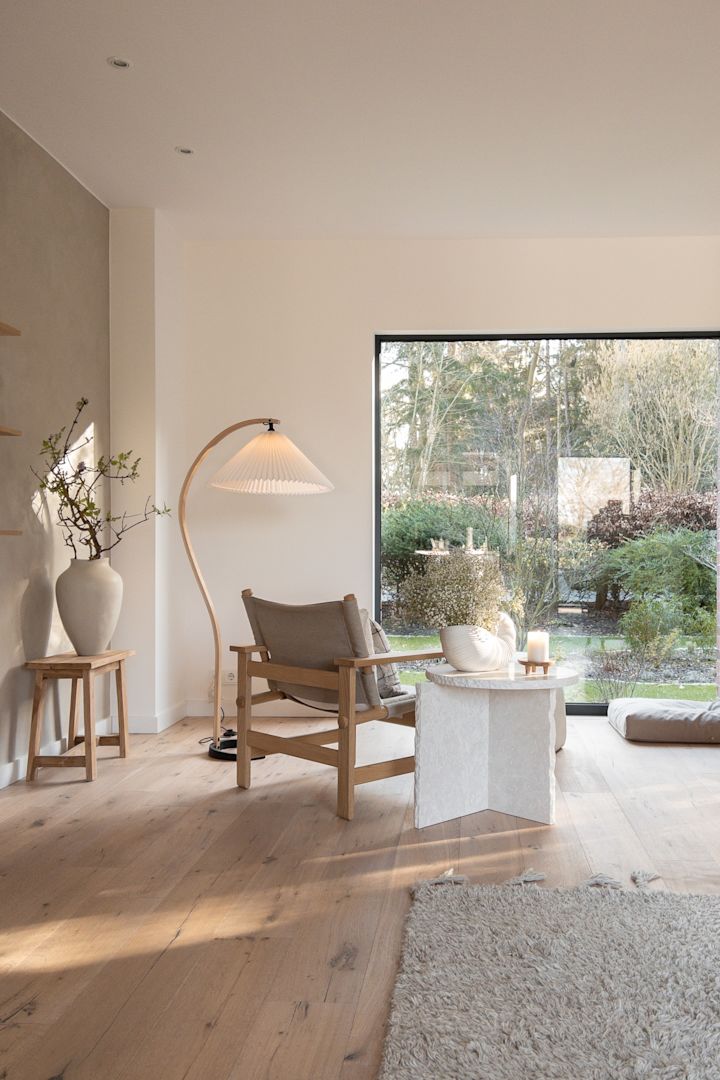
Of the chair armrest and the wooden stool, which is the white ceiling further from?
the wooden stool

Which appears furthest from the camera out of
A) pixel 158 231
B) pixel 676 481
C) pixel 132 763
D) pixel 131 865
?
pixel 676 481

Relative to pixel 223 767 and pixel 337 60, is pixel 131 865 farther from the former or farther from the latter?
pixel 337 60

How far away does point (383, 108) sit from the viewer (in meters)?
3.89

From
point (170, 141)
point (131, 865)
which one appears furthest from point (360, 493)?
point (131, 865)

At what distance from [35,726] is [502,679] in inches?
81.0

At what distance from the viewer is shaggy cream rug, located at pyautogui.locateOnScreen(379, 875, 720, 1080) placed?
182 centimetres

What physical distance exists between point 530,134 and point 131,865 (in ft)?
11.0

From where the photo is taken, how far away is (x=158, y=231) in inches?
208

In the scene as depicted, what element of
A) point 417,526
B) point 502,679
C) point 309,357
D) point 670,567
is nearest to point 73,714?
point 502,679

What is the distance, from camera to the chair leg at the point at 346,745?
3525mm

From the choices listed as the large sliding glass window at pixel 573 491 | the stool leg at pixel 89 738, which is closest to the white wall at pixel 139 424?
the stool leg at pixel 89 738

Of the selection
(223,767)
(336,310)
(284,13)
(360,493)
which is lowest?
(223,767)

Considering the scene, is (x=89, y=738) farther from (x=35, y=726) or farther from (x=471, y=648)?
(x=471, y=648)

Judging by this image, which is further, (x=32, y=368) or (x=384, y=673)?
(x=32, y=368)
